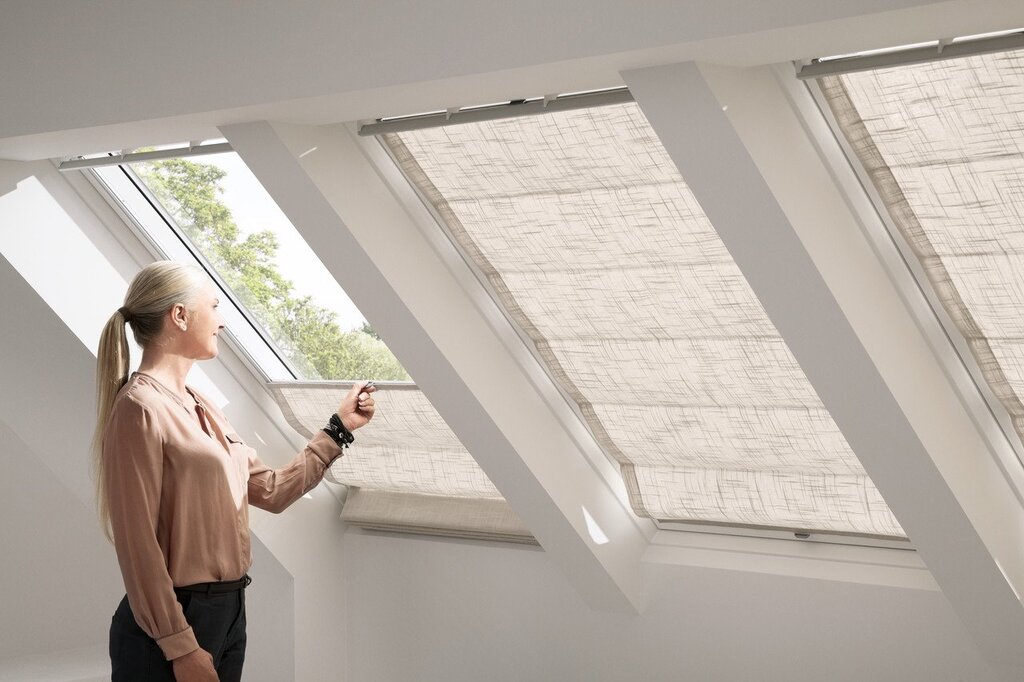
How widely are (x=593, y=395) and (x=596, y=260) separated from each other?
640 mm

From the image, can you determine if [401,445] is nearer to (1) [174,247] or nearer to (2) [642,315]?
(1) [174,247]

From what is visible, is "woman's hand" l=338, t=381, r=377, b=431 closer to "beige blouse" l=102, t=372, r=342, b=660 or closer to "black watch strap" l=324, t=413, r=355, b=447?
"black watch strap" l=324, t=413, r=355, b=447

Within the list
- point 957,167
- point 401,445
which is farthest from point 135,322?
point 957,167

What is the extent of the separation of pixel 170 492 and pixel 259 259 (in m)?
1.50

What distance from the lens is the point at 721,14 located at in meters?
1.83

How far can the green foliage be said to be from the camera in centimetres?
364

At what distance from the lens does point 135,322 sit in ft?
8.30

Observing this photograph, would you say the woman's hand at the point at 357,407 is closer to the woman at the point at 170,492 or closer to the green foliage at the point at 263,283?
the woman at the point at 170,492

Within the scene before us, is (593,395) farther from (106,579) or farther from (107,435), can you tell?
(106,579)

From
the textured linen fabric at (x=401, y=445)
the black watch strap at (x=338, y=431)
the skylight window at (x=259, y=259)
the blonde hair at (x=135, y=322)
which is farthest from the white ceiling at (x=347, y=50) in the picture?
the textured linen fabric at (x=401, y=445)

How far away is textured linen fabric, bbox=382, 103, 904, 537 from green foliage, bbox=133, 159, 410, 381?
823 mm

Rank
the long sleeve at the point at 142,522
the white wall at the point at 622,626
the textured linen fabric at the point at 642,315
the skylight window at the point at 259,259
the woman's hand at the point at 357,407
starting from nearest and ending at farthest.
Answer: the long sleeve at the point at 142,522, the textured linen fabric at the point at 642,315, the woman's hand at the point at 357,407, the white wall at the point at 622,626, the skylight window at the point at 259,259

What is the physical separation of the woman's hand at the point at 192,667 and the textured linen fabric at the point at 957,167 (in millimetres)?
1902

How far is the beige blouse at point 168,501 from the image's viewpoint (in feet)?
7.63
